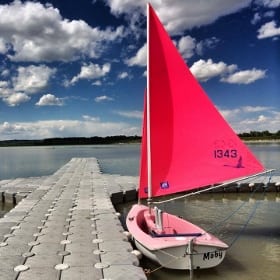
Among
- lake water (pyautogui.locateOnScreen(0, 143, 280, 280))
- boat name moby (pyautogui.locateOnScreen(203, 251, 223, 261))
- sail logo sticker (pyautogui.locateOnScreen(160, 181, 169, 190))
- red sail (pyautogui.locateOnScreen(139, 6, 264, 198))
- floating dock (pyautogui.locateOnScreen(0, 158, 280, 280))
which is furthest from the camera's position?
sail logo sticker (pyautogui.locateOnScreen(160, 181, 169, 190))

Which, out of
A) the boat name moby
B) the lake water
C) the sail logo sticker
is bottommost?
the lake water

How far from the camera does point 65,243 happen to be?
1074 centimetres

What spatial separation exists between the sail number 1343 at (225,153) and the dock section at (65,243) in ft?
12.1

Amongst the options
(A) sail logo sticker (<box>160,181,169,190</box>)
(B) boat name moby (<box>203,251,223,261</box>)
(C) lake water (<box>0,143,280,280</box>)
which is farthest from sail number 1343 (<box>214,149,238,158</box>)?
(C) lake water (<box>0,143,280,280</box>)

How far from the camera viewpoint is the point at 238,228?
1603cm

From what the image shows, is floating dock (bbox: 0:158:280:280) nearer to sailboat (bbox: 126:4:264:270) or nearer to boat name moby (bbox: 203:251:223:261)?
sailboat (bbox: 126:4:264:270)

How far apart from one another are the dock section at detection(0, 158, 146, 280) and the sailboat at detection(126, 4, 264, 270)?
4.03 feet

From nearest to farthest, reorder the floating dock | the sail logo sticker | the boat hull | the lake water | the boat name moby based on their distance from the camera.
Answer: the floating dock → the boat hull → the boat name moby → the lake water → the sail logo sticker

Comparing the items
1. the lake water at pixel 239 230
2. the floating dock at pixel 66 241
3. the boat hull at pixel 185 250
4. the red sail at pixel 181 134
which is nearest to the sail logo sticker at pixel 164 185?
the red sail at pixel 181 134

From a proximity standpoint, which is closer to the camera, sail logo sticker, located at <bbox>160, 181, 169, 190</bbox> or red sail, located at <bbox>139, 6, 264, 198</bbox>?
red sail, located at <bbox>139, 6, 264, 198</bbox>

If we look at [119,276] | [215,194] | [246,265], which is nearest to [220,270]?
[246,265]

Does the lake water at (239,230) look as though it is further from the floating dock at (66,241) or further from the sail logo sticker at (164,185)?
the sail logo sticker at (164,185)

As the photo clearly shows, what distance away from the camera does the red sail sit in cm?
1119

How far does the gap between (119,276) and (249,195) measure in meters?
19.5
